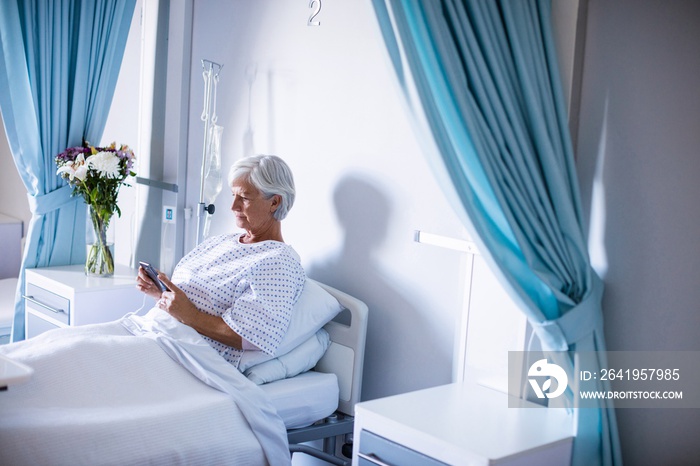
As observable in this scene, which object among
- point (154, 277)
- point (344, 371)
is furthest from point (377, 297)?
point (154, 277)

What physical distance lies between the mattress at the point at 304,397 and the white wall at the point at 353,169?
0.22 metres

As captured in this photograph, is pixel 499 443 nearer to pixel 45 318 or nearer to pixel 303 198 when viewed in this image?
pixel 303 198

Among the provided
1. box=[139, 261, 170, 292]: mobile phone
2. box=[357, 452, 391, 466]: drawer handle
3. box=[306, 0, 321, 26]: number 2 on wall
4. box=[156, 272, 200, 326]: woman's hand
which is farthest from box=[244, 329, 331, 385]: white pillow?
box=[306, 0, 321, 26]: number 2 on wall

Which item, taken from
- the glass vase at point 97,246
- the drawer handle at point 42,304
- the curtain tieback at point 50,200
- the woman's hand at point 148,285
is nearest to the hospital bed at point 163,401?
the woman's hand at point 148,285

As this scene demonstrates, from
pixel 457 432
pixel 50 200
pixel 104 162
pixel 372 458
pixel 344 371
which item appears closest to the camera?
pixel 457 432

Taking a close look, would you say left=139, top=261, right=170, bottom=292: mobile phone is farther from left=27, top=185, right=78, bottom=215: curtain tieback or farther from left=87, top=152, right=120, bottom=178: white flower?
left=27, top=185, right=78, bottom=215: curtain tieback

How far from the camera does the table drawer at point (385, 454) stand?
1987 millimetres

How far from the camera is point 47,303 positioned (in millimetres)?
3562

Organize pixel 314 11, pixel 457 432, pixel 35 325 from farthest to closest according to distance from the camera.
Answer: pixel 35 325
pixel 314 11
pixel 457 432

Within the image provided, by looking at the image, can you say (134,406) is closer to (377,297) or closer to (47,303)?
(377,297)

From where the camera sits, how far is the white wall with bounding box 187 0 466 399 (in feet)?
8.64

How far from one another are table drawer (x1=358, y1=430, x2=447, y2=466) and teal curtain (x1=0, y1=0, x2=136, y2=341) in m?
2.28

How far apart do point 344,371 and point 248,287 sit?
17.4 inches

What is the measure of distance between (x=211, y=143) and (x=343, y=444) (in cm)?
141
